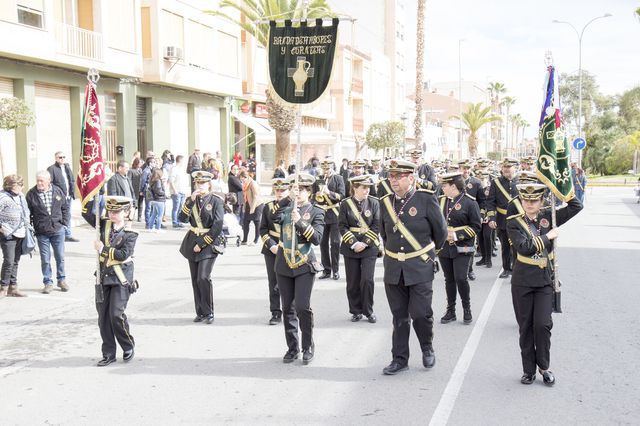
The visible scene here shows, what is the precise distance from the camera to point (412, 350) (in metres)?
7.53

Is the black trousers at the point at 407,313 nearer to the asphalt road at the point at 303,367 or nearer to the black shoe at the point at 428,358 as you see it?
the black shoe at the point at 428,358

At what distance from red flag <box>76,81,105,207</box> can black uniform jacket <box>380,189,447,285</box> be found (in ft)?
10.9

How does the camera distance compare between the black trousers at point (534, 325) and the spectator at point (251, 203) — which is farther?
the spectator at point (251, 203)

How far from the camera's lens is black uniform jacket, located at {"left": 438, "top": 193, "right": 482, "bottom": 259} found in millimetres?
8828

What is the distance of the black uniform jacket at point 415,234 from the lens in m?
6.73

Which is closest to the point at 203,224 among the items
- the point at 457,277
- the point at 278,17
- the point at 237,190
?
the point at 457,277

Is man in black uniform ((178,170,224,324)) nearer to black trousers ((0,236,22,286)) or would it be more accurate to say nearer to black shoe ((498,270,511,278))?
black trousers ((0,236,22,286))

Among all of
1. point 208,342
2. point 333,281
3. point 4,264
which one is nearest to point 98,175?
point 208,342

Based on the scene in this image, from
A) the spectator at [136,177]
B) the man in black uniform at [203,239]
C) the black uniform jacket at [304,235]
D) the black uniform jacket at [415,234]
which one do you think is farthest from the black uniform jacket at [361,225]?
the spectator at [136,177]

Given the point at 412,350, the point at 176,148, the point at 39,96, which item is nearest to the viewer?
the point at 412,350

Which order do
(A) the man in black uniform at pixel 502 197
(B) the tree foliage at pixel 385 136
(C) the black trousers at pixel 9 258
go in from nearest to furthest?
(C) the black trousers at pixel 9 258 → (A) the man in black uniform at pixel 502 197 → (B) the tree foliage at pixel 385 136

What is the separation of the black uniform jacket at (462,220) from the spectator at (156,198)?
10413 millimetres

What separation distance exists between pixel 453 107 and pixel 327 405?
11114cm

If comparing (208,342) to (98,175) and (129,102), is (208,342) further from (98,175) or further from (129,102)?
(129,102)
